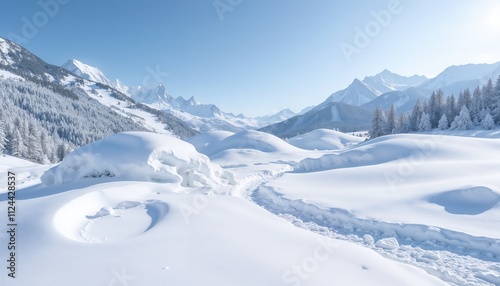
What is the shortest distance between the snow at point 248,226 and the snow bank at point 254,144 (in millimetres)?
28336

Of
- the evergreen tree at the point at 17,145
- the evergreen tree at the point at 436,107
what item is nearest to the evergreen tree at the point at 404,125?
the evergreen tree at the point at 436,107

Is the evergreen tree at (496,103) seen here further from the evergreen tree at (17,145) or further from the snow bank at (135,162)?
the evergreen tree at (17,145)

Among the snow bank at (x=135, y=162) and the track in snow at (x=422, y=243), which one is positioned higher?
the snow bank at (x=135, y=162)

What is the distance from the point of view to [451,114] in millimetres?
54250

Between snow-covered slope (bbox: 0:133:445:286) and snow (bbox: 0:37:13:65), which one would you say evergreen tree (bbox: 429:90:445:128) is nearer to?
snow-covered slope (bbox: 0:133:445:286)

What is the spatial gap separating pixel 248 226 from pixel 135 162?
33.1 feet

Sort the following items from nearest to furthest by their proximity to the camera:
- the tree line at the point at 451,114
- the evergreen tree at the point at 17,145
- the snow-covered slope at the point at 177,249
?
the snow-covered slope at the point at 177,249
the tree line at the point at 451,114
the evergreen tree at the point at 17,145

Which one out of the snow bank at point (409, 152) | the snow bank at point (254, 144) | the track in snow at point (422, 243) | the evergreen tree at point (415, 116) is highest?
the evergreen tree at point (415, 116)

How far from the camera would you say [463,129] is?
157 ft

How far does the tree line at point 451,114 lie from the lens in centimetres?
4780

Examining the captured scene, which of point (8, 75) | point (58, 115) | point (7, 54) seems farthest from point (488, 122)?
point (7, 54)

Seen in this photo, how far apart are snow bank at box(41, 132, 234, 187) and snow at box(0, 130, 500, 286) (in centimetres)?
7

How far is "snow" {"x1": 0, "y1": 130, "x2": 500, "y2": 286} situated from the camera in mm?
5355

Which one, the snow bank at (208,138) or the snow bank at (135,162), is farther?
Answer: the snow bank at (208,138)
